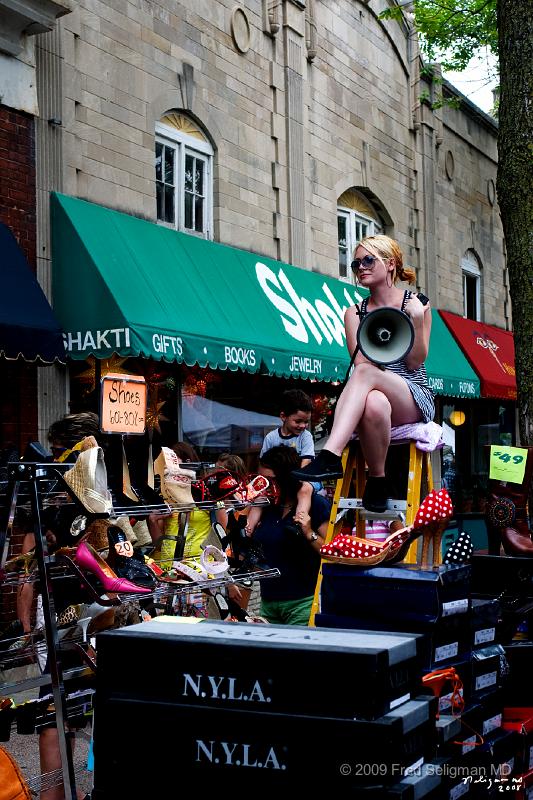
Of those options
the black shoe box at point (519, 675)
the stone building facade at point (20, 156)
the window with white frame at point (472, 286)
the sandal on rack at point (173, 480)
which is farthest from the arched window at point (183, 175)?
the window with white frame at point (472, 286)

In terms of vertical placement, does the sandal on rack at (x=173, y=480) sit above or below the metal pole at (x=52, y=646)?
above

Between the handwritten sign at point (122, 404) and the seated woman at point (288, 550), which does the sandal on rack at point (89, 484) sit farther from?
the seated woman at point (288, 550)

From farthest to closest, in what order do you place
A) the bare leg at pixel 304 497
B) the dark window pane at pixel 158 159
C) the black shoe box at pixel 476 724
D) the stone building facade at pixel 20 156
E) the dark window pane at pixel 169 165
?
the dark window pane at pixel 169 165
the dark window pane at pixel 158 159
the stone building facade at pixel 20 156
the bare leg at pixel 304 497
the black shoe box at pixel 476 724

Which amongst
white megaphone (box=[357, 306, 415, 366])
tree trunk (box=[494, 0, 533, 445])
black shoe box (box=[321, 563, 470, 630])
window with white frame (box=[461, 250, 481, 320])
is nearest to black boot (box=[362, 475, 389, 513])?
white megaphone (box=[357, 306, 415, 366])

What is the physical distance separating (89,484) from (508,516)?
276 cm

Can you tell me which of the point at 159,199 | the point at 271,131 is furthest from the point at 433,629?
the point at 271,131

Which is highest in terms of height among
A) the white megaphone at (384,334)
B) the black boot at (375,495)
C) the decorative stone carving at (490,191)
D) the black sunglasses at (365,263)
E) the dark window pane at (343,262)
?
the decorative stone carving at (490,191)

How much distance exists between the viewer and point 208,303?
9.54 m

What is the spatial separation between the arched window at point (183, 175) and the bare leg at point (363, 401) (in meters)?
6.12

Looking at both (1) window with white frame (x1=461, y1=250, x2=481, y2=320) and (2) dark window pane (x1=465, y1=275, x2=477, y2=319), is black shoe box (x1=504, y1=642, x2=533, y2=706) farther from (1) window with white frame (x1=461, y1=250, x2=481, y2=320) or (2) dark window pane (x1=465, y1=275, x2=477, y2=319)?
(2) dark window pane (x1=465, y1=275, x2=477, y2=319)

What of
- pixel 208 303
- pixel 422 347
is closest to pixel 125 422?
pixel 422 347

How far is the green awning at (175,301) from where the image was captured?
8195 mm

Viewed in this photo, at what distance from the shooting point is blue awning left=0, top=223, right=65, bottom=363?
23.8 feet

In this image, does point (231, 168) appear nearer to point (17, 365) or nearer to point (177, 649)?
point (17, 365)
